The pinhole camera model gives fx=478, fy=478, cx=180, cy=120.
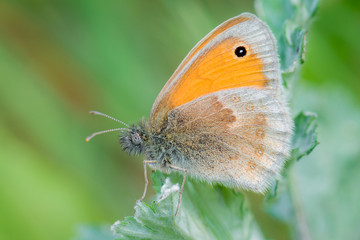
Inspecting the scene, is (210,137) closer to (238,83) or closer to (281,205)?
(238,83)

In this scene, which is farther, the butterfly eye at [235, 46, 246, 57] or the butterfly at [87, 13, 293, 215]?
the butterfly eye at [235, 46, 246, 57]

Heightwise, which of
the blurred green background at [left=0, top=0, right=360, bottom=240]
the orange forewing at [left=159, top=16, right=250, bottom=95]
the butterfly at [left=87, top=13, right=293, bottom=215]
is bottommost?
the butterfly at [left=87, top=13, right=293, bottom=215]

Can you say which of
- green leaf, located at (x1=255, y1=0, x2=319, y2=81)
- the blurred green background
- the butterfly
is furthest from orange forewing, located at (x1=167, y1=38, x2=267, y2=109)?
the blurred green background

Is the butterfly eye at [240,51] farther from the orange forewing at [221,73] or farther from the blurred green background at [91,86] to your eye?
the blurred green background at [91,86]

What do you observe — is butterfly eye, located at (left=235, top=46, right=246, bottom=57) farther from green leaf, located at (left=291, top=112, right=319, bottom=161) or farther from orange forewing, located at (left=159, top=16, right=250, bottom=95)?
green leaf, located at (left=291, top=112, right=319, bottom=161)

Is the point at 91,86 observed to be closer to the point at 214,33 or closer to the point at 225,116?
the point at 225,116

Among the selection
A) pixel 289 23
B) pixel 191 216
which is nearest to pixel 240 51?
pixel 289 23

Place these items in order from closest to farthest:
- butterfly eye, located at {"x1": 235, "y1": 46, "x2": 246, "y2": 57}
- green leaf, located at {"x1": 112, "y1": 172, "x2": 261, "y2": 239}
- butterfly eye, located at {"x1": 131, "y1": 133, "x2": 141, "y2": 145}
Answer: green leaf, located at {"x1": 112, "y1": 172, "x2": 261, "y2": 239}, butterfly eye, located at {"x1": 235, "y1": 46, "x2": 246, "y2": 57}, butterfly eye, located at {"x1": 131, "y1": 133, "x2": 141, "y2": 145}
